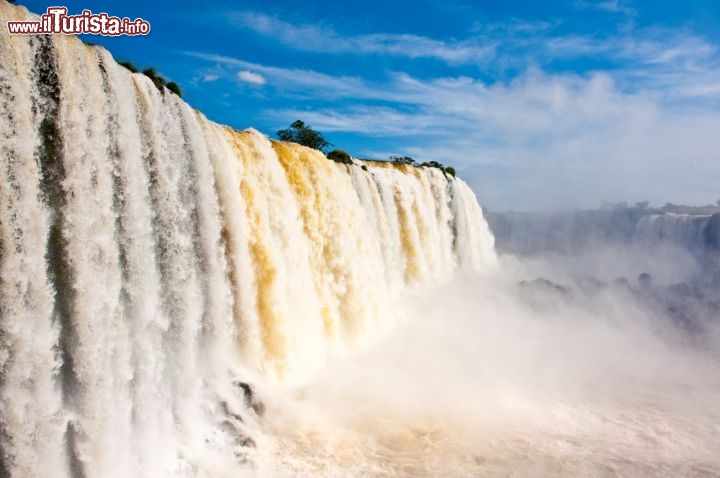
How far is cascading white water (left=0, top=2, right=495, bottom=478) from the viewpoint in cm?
506

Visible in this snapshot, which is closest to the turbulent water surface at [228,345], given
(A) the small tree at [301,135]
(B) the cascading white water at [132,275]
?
(B) the cascading white water at [132,275]

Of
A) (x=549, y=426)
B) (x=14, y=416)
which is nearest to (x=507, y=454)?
(x=549, y=426)

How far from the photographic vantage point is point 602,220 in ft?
134

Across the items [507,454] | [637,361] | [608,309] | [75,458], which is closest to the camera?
[75,458]

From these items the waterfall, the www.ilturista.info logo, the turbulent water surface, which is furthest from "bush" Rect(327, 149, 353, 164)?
the waterfall

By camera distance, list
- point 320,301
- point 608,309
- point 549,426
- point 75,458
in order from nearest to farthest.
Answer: point 75,458
point 549,426
point 320,301
point 608,309

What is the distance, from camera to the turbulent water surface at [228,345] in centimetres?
522

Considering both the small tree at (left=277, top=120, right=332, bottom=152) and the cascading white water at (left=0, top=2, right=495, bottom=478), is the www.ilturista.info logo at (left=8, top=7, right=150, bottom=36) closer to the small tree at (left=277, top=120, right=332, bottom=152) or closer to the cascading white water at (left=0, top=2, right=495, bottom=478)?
the cascading white water at (left=0, top=2, right=495, bottom=478)

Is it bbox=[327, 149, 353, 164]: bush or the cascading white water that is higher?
bbox=[327, 149, 353, 164]: bush

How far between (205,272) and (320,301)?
3743 mm

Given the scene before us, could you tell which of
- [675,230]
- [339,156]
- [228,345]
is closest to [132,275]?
[228,345]

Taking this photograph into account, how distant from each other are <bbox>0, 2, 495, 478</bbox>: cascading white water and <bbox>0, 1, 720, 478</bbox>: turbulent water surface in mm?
23

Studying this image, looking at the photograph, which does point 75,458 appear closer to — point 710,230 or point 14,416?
point 14,416

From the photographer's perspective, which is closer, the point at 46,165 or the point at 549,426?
the point at 46,165
